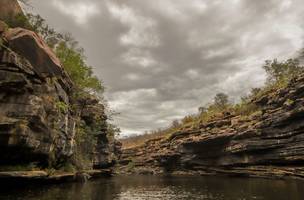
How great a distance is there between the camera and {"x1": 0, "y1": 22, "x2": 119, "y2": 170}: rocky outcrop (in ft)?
103

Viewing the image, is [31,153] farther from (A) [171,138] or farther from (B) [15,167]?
(A) [171,138]

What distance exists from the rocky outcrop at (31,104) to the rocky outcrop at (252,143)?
4266cm

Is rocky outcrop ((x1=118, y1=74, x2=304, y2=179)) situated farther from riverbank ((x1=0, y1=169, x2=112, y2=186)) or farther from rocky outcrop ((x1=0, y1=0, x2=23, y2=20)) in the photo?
rocky outcrop ((x1=0, y1=0, x2=23, y2=20))

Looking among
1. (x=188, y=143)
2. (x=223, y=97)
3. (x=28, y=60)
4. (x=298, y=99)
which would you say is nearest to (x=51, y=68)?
(x=28, y=60)

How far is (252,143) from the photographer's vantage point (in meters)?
66.9

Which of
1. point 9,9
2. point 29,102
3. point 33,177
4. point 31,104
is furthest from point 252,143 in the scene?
point 9,9

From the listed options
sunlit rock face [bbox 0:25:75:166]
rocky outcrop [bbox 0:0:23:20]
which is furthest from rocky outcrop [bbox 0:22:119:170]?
rocky outcrop [bbox 0:0:23:20]

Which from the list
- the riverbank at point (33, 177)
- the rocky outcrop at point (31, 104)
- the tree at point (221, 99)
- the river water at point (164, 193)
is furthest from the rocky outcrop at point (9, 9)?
the tree at point (221, 99)

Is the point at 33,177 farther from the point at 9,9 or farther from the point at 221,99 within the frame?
the point at 221,99

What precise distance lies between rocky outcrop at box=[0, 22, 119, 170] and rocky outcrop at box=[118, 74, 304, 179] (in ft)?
140

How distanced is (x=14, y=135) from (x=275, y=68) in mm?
85029

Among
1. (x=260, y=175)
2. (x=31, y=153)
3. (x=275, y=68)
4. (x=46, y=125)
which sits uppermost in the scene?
(x=275, y=68)

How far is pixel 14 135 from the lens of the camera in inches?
1191

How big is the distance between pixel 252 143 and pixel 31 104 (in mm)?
51742
